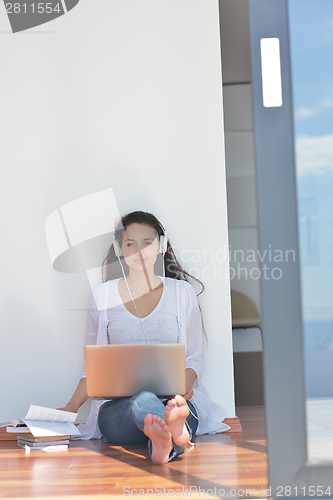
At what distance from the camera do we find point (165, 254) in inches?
105

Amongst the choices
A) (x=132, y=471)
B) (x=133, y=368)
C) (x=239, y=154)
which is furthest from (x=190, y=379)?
(x=239, y=154)

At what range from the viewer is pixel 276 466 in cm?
135

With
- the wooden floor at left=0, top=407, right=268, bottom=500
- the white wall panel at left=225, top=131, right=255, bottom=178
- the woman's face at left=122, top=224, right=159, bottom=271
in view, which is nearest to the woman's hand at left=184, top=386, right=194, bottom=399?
the wooden floor at left=0, top=407, right=268, bottom=500

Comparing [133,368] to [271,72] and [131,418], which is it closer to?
[131,418]

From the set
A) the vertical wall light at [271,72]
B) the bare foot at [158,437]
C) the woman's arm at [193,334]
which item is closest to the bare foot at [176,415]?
the bare foot at [158,437]

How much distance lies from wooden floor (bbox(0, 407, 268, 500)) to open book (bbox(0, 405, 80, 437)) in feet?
0.27

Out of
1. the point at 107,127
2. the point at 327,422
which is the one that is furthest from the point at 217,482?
the point at 107,127

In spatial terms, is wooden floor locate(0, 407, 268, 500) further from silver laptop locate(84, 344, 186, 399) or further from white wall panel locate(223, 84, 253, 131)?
white wall panel locate(223, 84, 253, 131)

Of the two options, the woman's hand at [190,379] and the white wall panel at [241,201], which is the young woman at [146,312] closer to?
the woman's hand at [190,379]

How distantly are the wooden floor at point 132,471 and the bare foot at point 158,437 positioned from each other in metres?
0.04

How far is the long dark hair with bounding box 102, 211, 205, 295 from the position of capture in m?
2.59

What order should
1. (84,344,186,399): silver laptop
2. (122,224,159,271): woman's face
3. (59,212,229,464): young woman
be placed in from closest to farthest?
1. (84,344,186,399): silver laptop
2. (59,212,229,464): young woman
3. (122,224,159,271): woman's face

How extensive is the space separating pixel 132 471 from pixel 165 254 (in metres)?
1.20

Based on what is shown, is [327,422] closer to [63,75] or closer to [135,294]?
[135,294]
